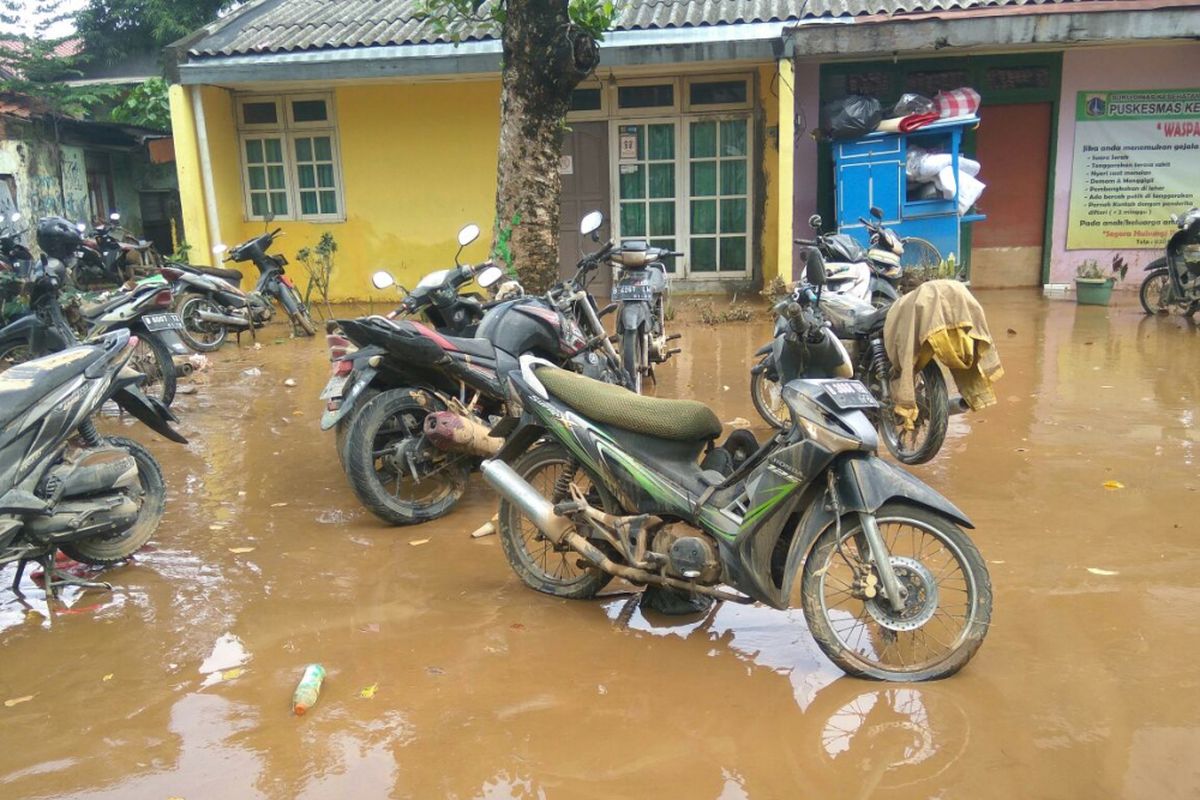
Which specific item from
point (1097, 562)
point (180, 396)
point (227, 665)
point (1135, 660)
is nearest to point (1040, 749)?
point (1135, 660)

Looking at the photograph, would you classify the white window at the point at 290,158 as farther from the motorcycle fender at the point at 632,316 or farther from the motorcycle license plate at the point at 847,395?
the motorcycle license plate at the point at 847,395

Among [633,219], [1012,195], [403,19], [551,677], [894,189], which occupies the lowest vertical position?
[551,677]

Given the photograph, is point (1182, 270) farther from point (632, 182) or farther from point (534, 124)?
point (534, 124)

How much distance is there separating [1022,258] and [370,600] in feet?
33.5

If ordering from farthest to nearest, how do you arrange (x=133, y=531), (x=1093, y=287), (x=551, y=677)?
(x=1093, y=287) < (x=133, y=531) < (x=551, y=677)

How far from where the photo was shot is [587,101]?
1132 cm

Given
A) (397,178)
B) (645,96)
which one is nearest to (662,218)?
(645,96)

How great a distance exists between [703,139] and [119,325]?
7.25 meters

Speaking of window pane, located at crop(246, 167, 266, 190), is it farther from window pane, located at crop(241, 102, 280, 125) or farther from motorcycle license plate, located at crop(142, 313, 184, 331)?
motorcycle license plate, located at crop(142, 313, 184, 331)

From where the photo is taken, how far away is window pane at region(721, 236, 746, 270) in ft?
37.6

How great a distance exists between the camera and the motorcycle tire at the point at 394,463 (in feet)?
13.7

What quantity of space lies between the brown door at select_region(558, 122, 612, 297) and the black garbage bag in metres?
2.80

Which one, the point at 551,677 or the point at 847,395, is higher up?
the point at 847,395

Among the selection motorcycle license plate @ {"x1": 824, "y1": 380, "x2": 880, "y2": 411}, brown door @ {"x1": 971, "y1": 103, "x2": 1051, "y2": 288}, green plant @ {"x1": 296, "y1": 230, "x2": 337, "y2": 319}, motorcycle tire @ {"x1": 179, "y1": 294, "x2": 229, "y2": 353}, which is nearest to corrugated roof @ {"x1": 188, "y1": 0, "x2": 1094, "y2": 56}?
brown door @ {"x1": 971, "y1": 103, "x2": 1051, "y2": 288}
